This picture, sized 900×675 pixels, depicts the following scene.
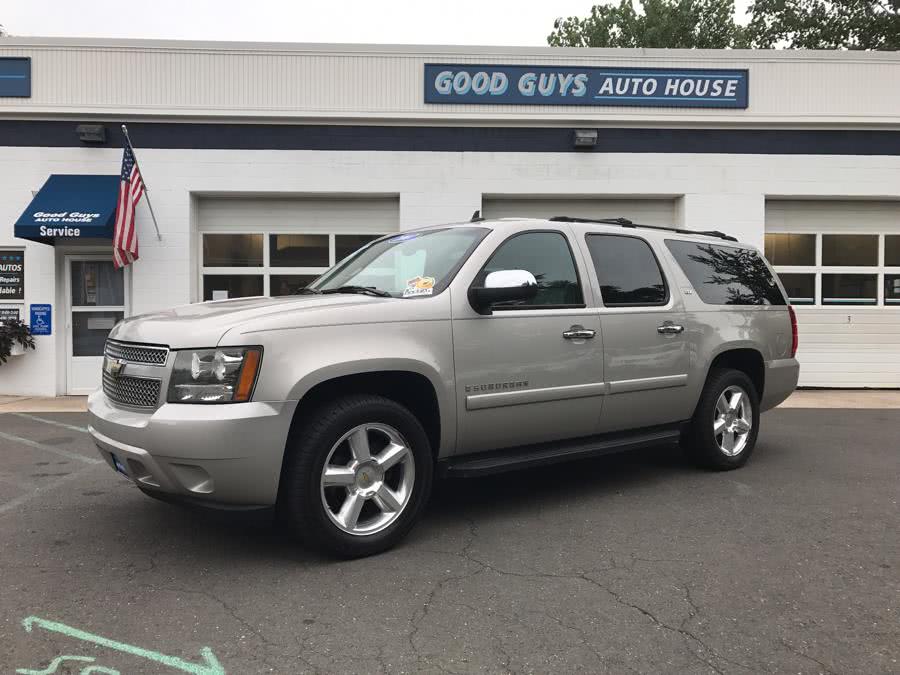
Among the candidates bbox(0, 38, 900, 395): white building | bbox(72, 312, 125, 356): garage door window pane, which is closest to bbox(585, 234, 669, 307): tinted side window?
bbox(0, 38, 900, 395): white building

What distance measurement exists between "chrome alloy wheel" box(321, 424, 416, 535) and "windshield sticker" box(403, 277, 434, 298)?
81cm

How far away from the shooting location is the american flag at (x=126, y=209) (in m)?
9.74

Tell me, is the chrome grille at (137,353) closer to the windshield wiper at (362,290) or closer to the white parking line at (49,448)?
the windshield wiper at (362,290)

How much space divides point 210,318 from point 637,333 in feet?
9.25

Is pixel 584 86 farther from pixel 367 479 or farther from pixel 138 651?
pixel 138 651

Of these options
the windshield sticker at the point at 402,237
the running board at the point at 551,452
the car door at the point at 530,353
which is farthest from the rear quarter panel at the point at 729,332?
the windshield sticker at the point at 402,237

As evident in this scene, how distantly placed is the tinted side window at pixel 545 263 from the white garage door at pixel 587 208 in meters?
6.83

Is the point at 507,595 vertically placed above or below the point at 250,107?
below

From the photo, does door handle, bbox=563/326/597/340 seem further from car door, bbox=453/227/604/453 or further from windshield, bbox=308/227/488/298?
windshield, bbox=308/227/488/298

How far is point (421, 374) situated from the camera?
12.7 feet

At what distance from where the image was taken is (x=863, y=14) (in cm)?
2727

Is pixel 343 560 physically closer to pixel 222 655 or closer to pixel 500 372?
pixel 222 655

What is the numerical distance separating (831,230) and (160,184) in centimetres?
1070

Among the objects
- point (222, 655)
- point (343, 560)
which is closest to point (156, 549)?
point (343, 560)
